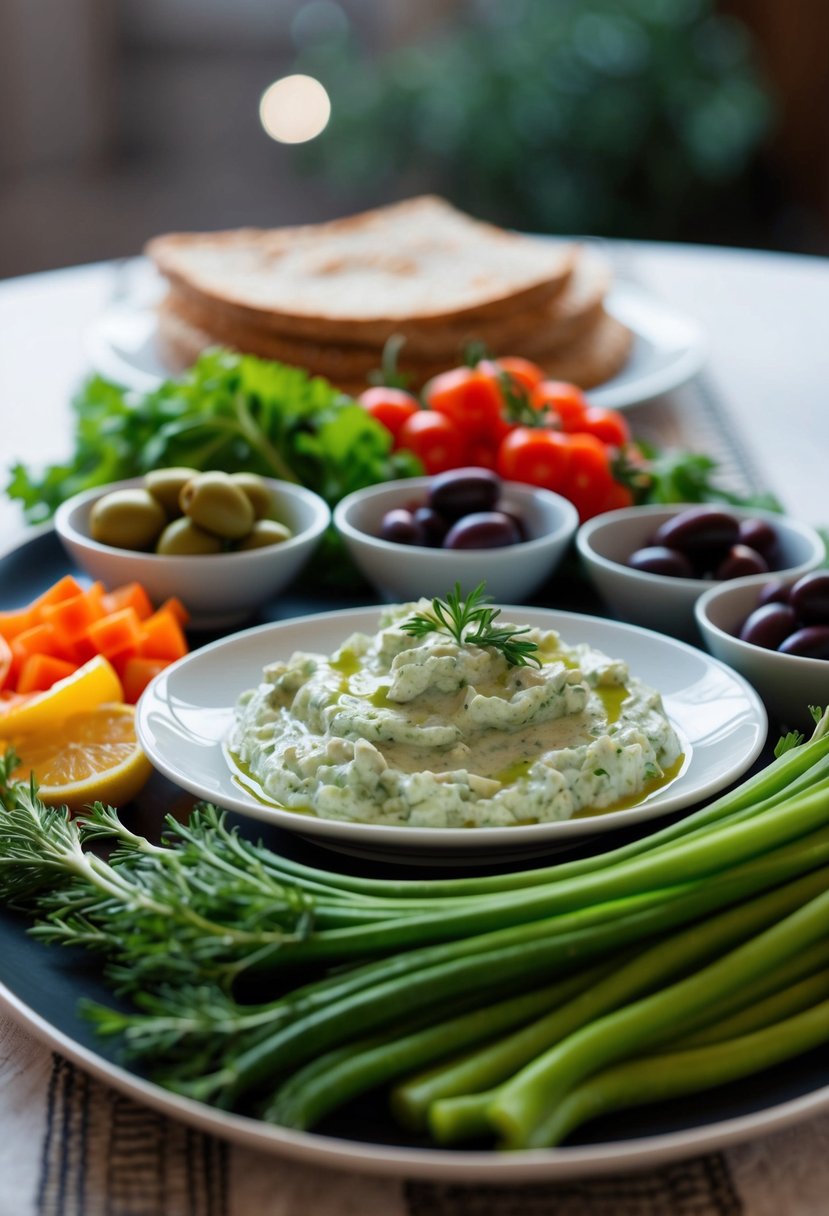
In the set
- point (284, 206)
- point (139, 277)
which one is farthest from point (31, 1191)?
point (284, 206)

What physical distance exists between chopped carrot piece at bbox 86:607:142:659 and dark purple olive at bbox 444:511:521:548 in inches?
26.8

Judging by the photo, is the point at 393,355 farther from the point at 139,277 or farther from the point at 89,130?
the point at 89,130

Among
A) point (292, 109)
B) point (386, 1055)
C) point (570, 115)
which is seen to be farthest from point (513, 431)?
point (292, 109)

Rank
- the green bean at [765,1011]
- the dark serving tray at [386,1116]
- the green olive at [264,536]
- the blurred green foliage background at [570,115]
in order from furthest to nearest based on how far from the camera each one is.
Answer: the blurred green foliage background at [570,115], the green olive at [264,536], the green bean at [765,1011], the dark serving tray at [386,1116]

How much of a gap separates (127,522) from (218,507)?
0.65 feet

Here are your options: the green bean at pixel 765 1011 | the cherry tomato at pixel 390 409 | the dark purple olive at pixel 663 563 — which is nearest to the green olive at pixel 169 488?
the cherry tomato at pixel 390 409

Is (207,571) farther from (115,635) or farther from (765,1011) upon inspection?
(765,1011)

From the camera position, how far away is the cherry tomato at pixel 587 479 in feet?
10.1

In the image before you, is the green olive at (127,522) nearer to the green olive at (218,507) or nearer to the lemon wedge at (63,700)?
the green olive at (218,507)

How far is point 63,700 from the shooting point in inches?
80.9

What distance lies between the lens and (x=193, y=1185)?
52.7 inches

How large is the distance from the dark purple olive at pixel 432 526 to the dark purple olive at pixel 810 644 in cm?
82

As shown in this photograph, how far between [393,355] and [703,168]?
624 centimetres

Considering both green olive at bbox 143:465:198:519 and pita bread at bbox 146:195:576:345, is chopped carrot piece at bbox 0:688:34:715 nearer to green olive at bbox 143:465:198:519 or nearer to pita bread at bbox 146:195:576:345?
green olive at bbox 143:465:198:519
